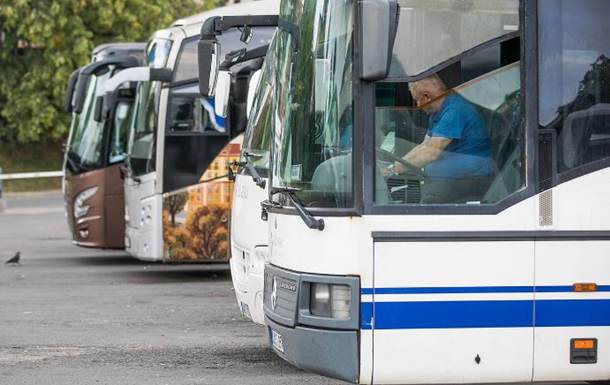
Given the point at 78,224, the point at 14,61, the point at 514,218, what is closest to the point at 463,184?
the point at 514,218

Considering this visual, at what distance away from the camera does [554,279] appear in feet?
23.6

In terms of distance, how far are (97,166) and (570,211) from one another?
12.6 m

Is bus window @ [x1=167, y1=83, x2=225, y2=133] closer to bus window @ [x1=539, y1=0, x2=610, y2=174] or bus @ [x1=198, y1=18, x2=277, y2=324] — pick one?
bus @ [x1=198, y1=18, x2=277, y2=324]

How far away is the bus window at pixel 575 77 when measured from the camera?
7219 millimetres

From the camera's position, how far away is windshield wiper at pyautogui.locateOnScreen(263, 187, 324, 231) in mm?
7113

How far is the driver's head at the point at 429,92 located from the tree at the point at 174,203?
29.1ft

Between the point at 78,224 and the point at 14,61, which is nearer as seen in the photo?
the point at 78,224

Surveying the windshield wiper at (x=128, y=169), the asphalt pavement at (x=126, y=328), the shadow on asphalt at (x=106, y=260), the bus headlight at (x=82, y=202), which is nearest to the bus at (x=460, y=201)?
the asphalt pavement at (x=126, y=328)

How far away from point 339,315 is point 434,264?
574 mm

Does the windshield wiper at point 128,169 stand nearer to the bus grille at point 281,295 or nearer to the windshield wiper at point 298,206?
the bus grille at point 281,295

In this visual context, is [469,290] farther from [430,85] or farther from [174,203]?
[174,203]

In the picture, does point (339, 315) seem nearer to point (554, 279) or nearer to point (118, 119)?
point (554, 279)

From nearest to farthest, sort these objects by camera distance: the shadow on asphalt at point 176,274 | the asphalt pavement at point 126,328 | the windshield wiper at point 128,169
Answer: the asphalt pavement at point 126,328
the windshield wiper at point 128,169
the shadow on asphalt at point 176,274

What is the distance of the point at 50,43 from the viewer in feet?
137
